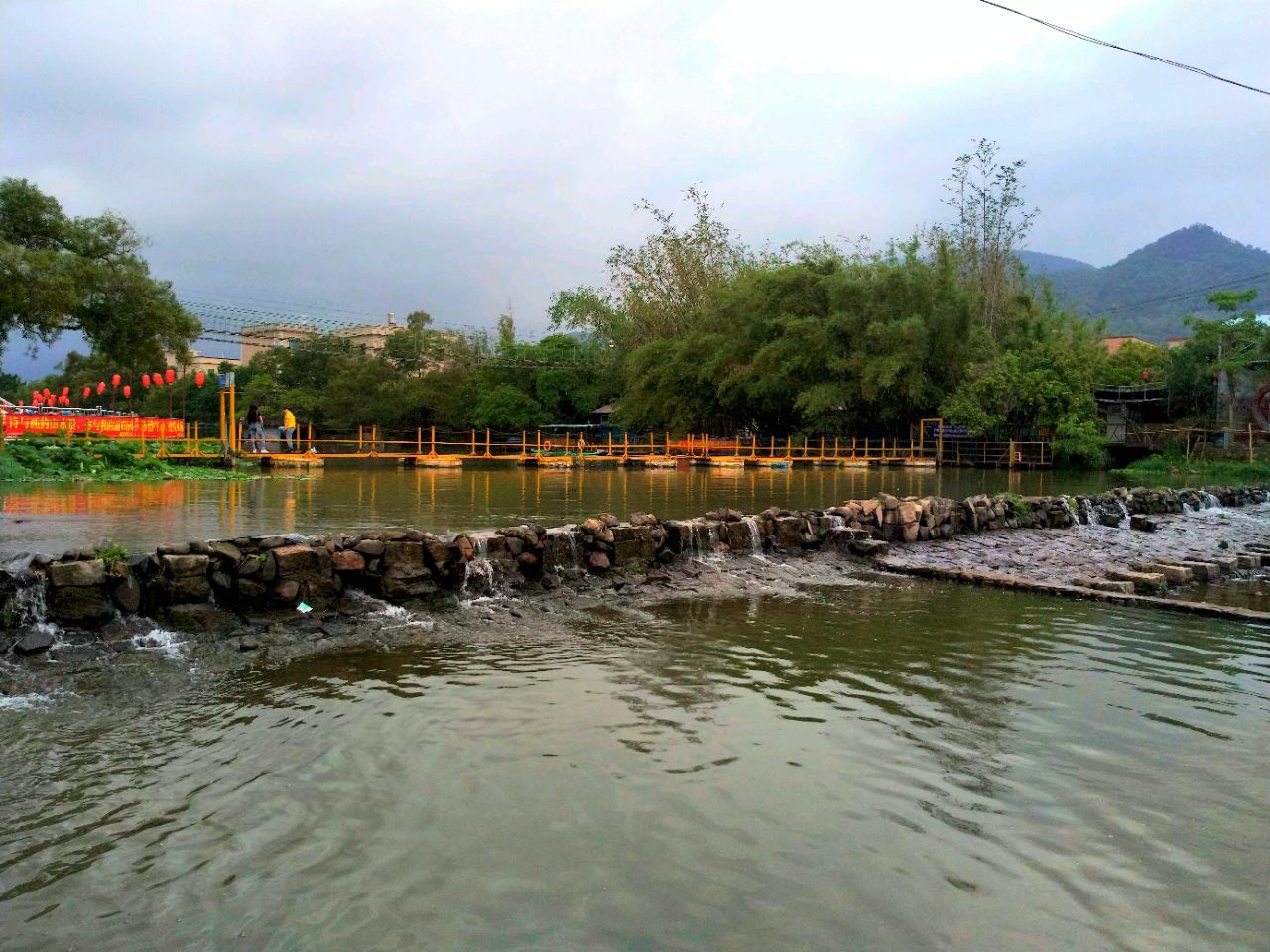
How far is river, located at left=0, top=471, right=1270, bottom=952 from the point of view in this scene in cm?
305

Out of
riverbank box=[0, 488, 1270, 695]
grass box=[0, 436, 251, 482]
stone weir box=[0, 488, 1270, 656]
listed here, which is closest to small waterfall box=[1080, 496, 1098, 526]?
riverbank box=[0, 488, 1270, 695]

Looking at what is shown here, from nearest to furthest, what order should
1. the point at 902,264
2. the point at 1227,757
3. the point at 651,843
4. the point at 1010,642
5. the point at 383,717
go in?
1. the point at 651,843
2. the point at 1227,757
3. the point at 383,717
4. the point at 1010,642
5. the point at 902,264

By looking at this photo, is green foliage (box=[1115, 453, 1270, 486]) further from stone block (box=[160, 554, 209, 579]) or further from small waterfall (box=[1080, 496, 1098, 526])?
stone block (box=[160, 554, 209, 579])

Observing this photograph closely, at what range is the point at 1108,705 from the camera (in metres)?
5.38

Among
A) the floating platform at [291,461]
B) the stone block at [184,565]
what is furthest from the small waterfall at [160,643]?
the floating platform at [291,461]

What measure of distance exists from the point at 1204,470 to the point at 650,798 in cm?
3295

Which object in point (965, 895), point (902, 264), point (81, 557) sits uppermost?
point (902, 264)

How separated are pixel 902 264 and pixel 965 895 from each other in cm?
3874

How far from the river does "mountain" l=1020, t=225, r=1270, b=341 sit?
387ft

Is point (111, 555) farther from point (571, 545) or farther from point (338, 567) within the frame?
point (571, 545)

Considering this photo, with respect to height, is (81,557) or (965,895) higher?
(81,557)

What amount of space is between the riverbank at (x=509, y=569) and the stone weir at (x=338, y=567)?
1 cm

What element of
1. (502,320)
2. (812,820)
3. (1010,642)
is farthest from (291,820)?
(502,320)

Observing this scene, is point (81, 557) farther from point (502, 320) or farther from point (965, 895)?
point (502, 320)
